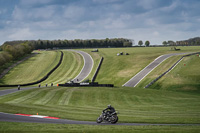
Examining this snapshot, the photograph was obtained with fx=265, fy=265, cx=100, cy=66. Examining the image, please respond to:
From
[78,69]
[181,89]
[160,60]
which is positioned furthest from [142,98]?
[78,69]

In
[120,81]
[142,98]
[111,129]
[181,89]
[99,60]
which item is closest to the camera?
[111,129]

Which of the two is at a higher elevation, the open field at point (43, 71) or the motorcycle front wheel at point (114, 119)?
the motorcycle front wheel at point (114, 119)

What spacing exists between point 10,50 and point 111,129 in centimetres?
15404

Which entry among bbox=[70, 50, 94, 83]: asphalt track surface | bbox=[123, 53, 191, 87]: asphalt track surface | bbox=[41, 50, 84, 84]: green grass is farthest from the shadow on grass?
bbox=[41, 50, 84, 84]: green grass

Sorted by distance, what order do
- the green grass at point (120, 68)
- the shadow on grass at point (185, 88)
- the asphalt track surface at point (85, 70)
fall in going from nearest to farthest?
the shadow on grass at point (185, 88) < the green grass at point (120, 68) < the asphalt track surface at point (85, 70)

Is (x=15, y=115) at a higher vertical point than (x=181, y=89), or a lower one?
higher

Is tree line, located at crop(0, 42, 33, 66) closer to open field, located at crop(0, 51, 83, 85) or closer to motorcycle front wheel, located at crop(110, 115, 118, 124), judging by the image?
open field, located at crop(0, 51, 83, 85)

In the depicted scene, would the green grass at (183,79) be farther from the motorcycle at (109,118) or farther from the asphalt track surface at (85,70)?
the motorcycle at (109,118)

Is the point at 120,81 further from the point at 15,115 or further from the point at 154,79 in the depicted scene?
the point at 15,115

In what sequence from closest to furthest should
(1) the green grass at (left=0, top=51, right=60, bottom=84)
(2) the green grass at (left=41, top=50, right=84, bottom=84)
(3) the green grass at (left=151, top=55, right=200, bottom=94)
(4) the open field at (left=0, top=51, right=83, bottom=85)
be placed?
1. (3) the green grass at (left=151, top=55, right=200, bottom=94)
2. (2) the green grass at (left=41, top=50, right=84, bottom=84)
3. (4) the open field at (left=0, top=51, right=83, bottom=85)
4. (1) the green grass at (left=0, top=51, right=60, bottom=84)

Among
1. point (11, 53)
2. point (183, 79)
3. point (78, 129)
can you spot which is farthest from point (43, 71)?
point (78, 129)

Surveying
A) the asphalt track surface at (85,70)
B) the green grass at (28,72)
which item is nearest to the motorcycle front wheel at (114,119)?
the asphalt track surface at (85,70)

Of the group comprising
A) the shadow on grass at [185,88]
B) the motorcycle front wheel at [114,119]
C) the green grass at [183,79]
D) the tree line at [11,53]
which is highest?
the tree line at [11,53]

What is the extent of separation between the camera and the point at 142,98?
56969 mm
